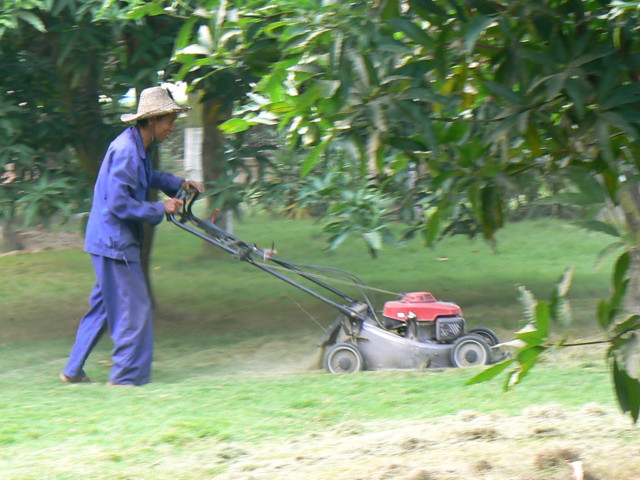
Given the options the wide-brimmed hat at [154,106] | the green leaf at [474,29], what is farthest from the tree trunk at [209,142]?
the green leaf at [474,29]

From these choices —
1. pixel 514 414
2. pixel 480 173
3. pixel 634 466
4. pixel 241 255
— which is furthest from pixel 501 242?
pixel 480 173

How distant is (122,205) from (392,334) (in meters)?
2.07

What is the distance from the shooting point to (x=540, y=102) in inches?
115

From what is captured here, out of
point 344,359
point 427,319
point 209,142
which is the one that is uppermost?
point 209,142

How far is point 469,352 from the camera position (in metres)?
6.67

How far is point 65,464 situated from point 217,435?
0.75 meters

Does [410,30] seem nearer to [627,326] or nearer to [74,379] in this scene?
[627,326]

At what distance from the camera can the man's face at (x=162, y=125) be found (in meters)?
6.45

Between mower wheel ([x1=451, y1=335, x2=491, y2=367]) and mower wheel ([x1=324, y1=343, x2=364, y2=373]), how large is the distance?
2.17ft

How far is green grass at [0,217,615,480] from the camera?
15.2ft

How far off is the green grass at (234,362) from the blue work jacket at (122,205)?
928 mm

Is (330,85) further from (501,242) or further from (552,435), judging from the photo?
(501,242)

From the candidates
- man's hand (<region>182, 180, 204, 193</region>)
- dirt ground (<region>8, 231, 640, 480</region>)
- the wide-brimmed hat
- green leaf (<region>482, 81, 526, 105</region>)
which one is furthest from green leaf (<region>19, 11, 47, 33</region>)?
green leaf (<region>482, 81, 526, 105</region>)

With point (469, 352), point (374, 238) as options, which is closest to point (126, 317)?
point (374, 238)
